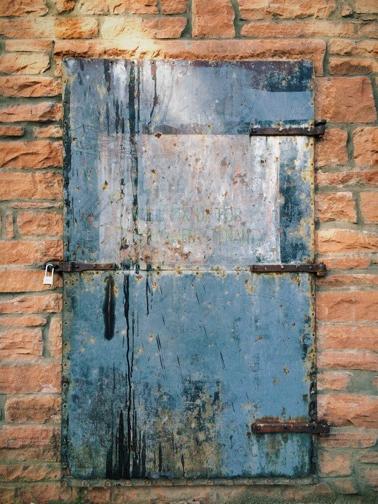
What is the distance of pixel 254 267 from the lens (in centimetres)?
271

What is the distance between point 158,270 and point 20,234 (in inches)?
25.0

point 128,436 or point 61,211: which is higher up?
point 61,211

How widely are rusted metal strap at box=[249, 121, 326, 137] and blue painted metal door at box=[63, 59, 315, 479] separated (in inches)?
0.9

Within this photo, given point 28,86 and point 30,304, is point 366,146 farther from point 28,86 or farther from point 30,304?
point 30,304

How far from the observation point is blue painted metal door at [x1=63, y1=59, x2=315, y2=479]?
8.89 feet

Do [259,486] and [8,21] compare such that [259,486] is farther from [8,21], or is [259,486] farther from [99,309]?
[8,21]

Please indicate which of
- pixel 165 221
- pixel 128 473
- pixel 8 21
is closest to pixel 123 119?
pixel 165 221

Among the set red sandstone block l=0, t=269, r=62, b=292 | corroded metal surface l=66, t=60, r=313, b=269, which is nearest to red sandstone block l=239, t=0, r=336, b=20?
corroded metal surface l=66, t=60, r=313, b=269

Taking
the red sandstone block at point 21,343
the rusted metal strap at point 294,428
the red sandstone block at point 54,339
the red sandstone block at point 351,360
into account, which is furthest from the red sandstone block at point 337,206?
the red sandstone block at point 21,343

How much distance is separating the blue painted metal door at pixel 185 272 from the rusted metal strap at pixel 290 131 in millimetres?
24

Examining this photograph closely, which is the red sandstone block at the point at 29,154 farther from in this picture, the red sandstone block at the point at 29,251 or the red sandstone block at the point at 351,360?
the red sandstone block at the point at 351,360

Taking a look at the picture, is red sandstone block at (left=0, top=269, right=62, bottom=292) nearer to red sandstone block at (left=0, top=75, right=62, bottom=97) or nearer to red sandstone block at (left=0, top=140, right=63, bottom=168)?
red sandstone block at (left=0, top=140, right=63, bottom=168)

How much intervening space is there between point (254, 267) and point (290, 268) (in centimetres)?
16

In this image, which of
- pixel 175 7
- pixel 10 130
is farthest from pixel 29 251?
pixel 175 7
